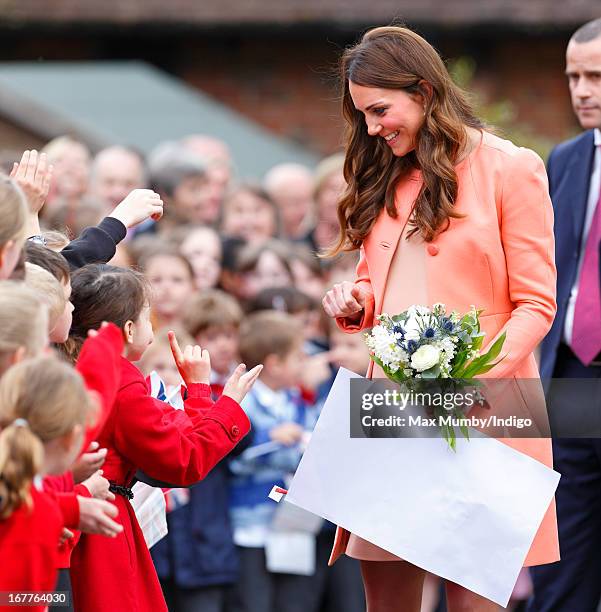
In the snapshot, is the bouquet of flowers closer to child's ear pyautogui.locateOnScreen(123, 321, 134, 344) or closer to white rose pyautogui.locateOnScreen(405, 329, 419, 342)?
white rose pyautogui.locateOnScreen(405, 329, 419, 342)

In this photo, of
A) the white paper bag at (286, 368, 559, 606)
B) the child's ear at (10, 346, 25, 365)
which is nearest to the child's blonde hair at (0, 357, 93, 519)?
the child's ear at (10, 346, 25, 365)

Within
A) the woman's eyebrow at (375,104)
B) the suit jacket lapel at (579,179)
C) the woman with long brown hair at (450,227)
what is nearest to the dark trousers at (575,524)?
the suit jacket lapel at (579,179)

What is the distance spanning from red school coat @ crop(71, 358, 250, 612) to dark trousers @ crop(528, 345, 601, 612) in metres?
1.82

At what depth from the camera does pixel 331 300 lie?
492 centimetres

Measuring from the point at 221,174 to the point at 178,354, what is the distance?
5683mm

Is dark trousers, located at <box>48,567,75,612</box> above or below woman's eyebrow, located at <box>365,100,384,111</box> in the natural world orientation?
below

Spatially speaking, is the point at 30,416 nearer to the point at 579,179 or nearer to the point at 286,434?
the point at 579,179

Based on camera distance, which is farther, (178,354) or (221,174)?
(221,174)

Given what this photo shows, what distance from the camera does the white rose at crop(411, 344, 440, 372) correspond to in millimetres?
4387

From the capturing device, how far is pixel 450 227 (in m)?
4.74

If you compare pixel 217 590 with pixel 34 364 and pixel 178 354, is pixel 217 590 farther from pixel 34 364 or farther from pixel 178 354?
pixel 34 364

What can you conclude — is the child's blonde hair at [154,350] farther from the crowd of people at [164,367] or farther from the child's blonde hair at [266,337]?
the child's blonde hair at [266,337]

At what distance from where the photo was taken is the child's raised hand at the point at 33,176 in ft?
16.3

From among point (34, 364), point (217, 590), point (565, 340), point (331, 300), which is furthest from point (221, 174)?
point (34, 364)
